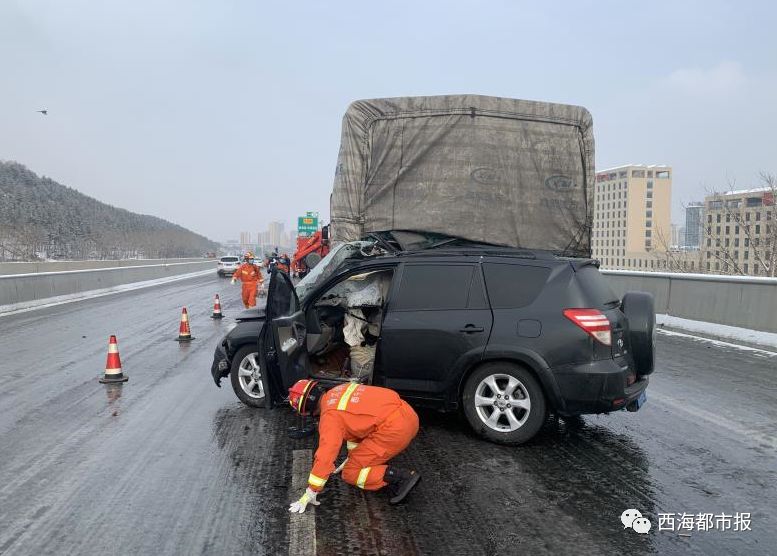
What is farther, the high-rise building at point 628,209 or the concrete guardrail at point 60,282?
the high-rise building at point 628,209

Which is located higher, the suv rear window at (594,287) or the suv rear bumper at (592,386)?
the suv rear window at (594,287)

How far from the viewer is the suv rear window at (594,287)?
15.7 feet

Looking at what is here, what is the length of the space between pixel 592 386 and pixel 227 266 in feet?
130

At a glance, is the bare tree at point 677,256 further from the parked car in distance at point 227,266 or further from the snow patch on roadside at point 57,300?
the parked car in distance at point 227,266

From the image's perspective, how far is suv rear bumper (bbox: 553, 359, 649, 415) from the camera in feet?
14.9

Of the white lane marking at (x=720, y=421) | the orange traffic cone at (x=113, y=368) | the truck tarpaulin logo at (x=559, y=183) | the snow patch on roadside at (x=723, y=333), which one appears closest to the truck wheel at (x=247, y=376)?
the orange traffic cone at (x=113, y=368)

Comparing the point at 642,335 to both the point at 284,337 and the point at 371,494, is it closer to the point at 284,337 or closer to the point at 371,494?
the point at 371,494

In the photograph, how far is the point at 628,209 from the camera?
75.4 meters

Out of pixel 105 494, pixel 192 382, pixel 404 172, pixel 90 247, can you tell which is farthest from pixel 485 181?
pixel 90 247

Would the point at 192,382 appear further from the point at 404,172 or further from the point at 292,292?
the point at 404,172

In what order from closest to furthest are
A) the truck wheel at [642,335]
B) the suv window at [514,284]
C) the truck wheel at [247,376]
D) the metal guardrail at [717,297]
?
the suv window at [514,284]
the truck wheel at [642,335]
the truck wheel at [247,376]
the metal guardrail at [717,297]

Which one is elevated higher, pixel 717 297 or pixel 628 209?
pixel 628 209

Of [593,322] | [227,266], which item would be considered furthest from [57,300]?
[227,266]

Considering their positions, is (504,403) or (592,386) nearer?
(592,386)
